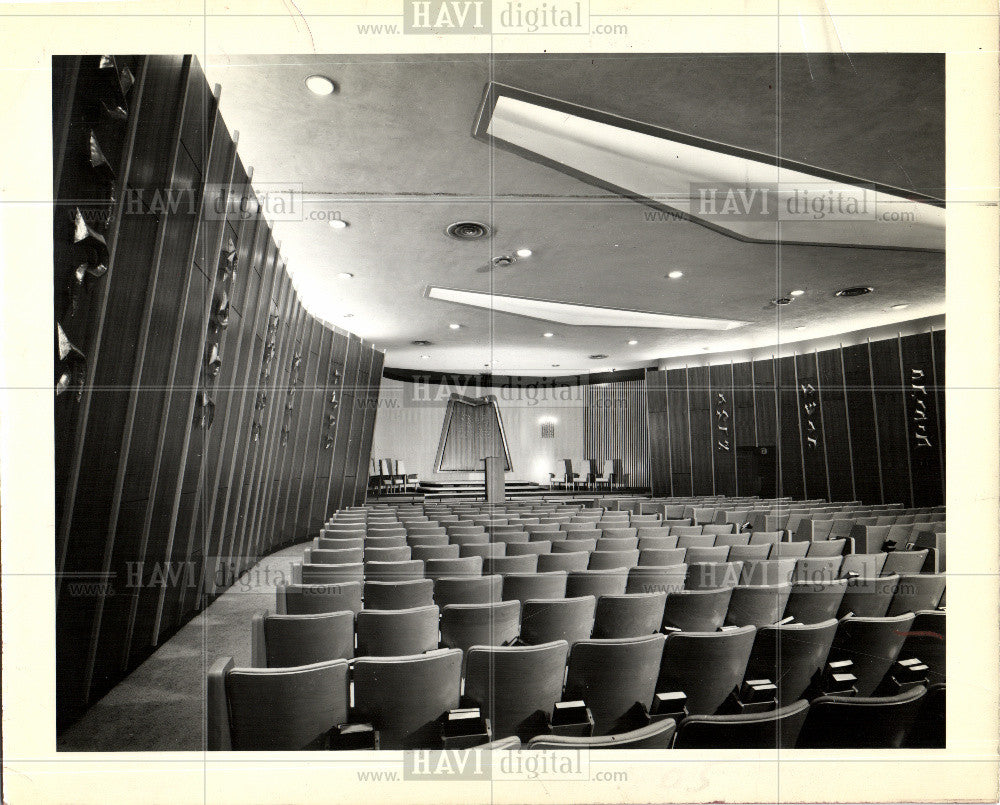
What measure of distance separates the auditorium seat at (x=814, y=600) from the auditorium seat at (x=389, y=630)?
2.10m

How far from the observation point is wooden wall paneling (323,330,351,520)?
10.2 meters

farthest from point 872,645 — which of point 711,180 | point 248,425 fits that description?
point 248,425

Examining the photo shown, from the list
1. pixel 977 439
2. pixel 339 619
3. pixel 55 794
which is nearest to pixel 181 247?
pixel 339 619

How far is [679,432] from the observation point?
14.6m

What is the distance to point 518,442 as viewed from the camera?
62.6 feet

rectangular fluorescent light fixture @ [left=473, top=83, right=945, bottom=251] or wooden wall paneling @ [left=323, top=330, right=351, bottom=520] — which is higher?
rectangular fluorescent light fixture @ [left=473, top=83, right=945, bottom=251]

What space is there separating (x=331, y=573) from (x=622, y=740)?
7.68ft

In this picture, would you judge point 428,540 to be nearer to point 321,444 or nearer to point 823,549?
point 823,549

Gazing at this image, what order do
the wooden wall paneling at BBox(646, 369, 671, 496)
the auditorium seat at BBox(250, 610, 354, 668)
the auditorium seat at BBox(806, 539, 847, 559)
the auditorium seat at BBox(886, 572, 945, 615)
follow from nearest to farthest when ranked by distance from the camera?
the auditorium seat at BBox(250, 610, 354, 668)
the auditorium seat at BBox(886, 572, 945, 615)
the auditorium seat at BBox(806, 539, 847, 559)
the wooden wall paneling at BBox(646, 369, 671, 496)

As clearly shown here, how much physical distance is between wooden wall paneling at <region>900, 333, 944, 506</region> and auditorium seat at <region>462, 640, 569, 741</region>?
33.3 ft

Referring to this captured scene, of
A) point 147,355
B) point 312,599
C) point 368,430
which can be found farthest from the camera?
point 368,430

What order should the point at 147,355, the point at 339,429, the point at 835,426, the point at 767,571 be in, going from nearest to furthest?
the point at 147,355 < the point at 767,571 < the point at 339,429 < the point at 835,426

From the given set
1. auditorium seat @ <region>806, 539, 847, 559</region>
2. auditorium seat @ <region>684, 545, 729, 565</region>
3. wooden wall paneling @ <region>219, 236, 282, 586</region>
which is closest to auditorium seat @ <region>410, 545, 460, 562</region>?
auditorium seat @ <region>684, 545, 729, 565</region>

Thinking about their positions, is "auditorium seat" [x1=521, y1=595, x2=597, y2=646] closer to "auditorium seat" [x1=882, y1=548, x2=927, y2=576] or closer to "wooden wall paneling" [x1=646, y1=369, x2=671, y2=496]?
"auditorium seat" [x1=882, y1=548, x2=927, y2=576]
